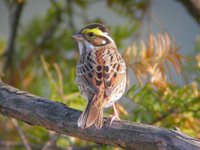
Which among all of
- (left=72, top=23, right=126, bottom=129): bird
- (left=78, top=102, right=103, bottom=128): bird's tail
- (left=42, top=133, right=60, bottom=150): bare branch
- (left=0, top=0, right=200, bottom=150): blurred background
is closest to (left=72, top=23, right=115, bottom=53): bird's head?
(left=72, top=23, right=126, bottom=129): bird

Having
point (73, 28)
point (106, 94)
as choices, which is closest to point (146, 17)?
point (73, 28)

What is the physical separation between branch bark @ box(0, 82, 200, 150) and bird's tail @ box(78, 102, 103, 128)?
3 centimetres

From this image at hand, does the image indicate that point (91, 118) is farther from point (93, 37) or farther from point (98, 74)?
point (93, 37)

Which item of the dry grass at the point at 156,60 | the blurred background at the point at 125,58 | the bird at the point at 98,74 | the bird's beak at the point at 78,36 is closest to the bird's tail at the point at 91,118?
the bird at the point at 98,74

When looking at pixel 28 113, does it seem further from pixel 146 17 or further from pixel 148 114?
pixel 146 17

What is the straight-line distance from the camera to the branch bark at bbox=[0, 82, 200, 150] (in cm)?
Result: 277

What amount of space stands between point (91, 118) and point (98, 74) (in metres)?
0.50

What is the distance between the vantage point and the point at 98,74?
11.5 ft

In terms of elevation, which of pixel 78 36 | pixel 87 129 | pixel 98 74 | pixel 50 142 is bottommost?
pixel 50 142

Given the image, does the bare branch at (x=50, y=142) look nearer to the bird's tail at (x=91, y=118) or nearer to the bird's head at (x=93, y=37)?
the bird's head at (x=93, y=37)

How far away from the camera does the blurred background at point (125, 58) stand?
3.87 metres

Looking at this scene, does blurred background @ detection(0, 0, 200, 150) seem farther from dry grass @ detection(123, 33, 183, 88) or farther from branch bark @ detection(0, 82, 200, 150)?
branch bark @ detection(0, 82, 200, 150)

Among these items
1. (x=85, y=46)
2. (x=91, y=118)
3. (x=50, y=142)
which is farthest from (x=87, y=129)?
(x=85, y=46)

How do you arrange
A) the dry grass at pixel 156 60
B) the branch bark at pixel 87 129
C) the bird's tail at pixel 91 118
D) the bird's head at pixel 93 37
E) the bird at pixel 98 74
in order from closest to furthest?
the branch bark at pixel 87 129, the bird's tail at pixel 91 118, the bird at pixel 98 74, the dry grass at pixel 156 60, the bird's head at pixel 93 37
